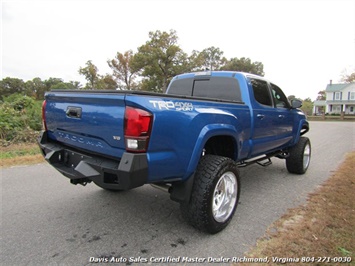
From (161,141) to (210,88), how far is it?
212 cm

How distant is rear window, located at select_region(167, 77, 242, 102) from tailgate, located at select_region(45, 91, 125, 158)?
2085 millimetres

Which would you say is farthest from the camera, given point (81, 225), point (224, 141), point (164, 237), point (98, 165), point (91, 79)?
point (91, 79)

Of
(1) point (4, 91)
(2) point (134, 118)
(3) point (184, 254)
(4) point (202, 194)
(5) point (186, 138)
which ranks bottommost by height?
(3) point (184, 254)

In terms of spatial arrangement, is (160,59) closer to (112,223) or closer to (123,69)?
(123,69)

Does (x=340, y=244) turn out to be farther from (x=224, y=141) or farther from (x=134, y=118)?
(x=134, y=118)

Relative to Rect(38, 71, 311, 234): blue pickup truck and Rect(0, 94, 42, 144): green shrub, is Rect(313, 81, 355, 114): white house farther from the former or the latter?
Rect(38, 71, 311, 234): blue pickup truck

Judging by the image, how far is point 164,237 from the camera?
2740mm

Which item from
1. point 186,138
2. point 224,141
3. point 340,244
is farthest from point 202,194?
point 340,244

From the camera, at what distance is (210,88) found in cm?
404

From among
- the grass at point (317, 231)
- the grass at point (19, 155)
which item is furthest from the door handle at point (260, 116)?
the grass at point (19, 155)

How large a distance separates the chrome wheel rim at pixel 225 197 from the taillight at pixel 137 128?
3.71 feet

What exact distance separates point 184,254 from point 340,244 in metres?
1.65

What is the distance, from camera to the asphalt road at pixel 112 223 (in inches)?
96.6

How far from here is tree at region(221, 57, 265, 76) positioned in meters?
43.2
